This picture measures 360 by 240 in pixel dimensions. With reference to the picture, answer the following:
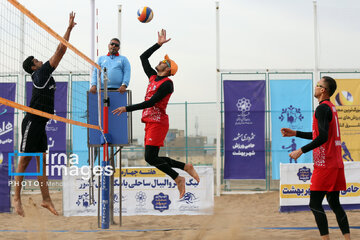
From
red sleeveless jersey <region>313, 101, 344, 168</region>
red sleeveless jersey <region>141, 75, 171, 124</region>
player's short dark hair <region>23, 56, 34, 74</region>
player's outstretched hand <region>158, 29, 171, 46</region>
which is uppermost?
player's outstretched hand <region>158, 29, 171, 46</region>

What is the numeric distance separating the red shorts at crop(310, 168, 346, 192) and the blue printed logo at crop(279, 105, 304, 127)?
276 inches

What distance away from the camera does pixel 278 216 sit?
8750 mm

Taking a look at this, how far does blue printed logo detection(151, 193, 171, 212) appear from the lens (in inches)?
354

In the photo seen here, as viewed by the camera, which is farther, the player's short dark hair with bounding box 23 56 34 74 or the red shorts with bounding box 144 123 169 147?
the red shorts with bounding box 144 123 169 147

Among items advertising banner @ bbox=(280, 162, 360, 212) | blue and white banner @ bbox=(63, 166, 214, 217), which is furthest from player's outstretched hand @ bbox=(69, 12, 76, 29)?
advertising banner @ bbox=(280, 162, 360, 212)

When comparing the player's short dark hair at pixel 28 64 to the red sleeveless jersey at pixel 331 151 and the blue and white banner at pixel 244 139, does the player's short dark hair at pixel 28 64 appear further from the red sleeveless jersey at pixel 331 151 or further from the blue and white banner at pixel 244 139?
the blue and white banner at pixel 244 139

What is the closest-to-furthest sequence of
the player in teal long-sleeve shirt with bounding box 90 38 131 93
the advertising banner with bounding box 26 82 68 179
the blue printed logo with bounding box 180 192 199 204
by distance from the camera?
the player in teal long-sleeve shirt with bounding box 90 38 131 93, the blue printed logo with bounding box 180 192 199 204, the advertising banner with bounding box 26 82 68 179

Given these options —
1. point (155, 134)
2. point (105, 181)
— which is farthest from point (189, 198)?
point (155, 134)

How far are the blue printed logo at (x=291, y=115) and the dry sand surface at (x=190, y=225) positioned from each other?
7.28 feet

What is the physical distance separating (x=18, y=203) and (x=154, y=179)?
429 cm

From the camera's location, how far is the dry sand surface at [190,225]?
5270 mm

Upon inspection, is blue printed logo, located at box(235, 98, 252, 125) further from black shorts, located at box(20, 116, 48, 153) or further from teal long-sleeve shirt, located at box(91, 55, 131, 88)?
black shorts, located at box(20, 116, 48, 153)

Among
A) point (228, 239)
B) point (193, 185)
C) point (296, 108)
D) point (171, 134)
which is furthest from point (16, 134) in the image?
point (228, 239)

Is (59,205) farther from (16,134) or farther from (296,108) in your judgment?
(296,108)
